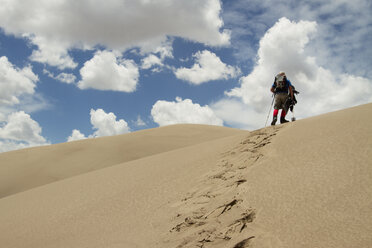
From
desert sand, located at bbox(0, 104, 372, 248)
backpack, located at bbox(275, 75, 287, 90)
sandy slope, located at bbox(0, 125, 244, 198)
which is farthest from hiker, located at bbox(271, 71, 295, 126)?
sandy slope, located at bbox(0, 125, 244, 198)

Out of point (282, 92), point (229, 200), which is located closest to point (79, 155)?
point (282, 92)

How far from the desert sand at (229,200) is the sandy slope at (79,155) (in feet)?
18.2

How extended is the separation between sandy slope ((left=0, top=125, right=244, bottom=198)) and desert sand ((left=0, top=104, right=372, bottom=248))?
5554 mm

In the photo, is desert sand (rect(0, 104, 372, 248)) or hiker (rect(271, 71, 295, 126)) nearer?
desert sand (rect(0, 104, 372, 248))

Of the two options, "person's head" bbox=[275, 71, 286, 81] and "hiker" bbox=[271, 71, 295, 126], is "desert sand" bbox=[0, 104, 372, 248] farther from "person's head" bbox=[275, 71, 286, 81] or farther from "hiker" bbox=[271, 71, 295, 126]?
"person's head" bbox=[275, 71, 286, 81]

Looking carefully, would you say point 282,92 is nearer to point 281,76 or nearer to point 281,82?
point 281,82

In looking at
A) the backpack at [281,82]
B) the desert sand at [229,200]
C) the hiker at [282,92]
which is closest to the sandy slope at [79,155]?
the desert sand at [229,200]

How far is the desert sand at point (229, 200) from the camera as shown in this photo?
2.36 meters

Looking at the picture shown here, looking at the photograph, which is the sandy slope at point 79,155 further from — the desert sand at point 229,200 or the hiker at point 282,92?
the hiker at point 282,92

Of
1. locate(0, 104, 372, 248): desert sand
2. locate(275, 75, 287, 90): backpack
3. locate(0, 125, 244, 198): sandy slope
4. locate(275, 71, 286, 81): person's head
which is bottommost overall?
locate(0, 104, 372, 248): desert sand

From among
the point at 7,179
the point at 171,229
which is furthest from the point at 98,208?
the point at 7,179

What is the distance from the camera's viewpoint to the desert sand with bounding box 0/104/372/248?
7.74ft

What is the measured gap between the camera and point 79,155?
13.9 meters

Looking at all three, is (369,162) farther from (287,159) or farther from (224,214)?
(224,214)
